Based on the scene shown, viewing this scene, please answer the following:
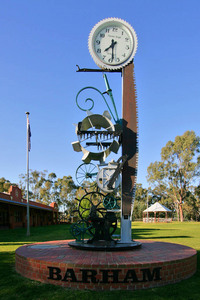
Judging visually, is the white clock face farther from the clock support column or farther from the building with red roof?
the building with red roof

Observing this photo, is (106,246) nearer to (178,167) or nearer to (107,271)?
(107,271)

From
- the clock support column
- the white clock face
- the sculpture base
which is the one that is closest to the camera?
the sculpture base

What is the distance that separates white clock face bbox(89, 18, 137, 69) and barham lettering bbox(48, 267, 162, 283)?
6770 mm

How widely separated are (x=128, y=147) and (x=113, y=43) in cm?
375

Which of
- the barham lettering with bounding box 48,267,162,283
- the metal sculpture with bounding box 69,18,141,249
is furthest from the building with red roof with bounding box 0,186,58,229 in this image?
the barham lettering with bounding box 48,267,162,283

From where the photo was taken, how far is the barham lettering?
584 centimetres

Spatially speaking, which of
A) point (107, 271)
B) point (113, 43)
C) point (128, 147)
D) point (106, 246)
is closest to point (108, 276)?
point (107, 271)

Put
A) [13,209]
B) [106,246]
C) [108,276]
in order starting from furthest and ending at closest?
[13,209] < [106,246] < [108,276]

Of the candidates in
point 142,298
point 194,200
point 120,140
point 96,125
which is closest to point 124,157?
point 120,140

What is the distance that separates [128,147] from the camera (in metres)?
9.55

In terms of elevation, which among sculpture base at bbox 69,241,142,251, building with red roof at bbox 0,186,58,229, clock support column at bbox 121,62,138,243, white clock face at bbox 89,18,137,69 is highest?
white clock face at bbox 89,18,137,69

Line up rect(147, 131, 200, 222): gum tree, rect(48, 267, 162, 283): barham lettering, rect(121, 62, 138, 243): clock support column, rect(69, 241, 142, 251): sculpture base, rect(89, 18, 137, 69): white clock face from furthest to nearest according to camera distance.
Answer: rect(147, 131, 200, 222): gum tree < rect(89, 18, 137, 69): white clock face < rect(121, 62, 138, 243): clock support column < rect(69, 241, 142, 251): sculpture base < rect(48, 267, 162, 283): barham lettering

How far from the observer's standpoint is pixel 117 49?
32.4ft

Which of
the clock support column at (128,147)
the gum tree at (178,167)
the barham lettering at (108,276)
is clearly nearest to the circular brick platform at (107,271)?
the barham lettering at (108,276)
